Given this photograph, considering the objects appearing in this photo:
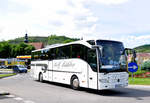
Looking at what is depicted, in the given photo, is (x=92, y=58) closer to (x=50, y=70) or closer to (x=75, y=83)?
(x=75, y=83)

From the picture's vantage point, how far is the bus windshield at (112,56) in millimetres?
10875

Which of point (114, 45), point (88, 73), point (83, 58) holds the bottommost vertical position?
point (88, 73)

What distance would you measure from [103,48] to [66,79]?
431 cm

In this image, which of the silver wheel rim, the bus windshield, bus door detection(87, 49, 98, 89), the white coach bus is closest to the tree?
the white coach bus

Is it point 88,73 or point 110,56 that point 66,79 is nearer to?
point 88,73

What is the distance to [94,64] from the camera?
36.4 ft

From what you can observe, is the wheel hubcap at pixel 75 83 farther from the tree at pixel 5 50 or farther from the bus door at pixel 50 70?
the tree at pixel 5 50

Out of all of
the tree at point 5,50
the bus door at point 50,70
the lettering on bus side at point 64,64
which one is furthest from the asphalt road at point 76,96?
the tree at point 5,50

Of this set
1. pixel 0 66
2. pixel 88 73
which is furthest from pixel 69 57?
pixel 0 66

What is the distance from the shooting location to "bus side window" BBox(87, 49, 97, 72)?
36.3 ft

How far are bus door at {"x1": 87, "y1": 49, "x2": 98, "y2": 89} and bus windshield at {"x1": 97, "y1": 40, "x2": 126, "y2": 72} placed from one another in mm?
466

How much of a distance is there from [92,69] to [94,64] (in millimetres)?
344

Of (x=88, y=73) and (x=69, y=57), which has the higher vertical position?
(x=69, y=57)

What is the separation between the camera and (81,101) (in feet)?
29.6
